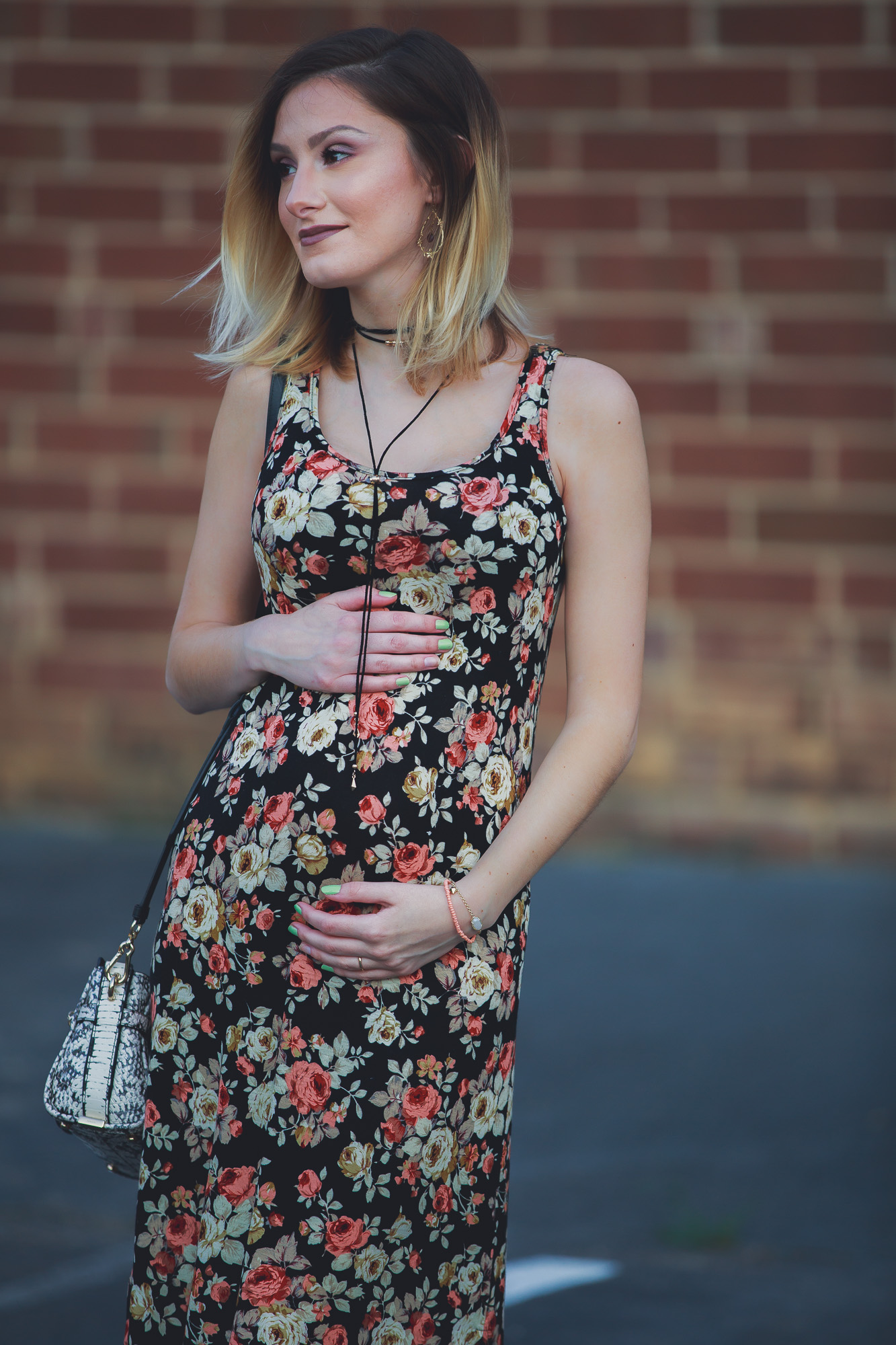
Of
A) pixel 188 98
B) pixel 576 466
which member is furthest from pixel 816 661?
pixel 576 466

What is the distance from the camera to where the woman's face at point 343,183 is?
2.00 m

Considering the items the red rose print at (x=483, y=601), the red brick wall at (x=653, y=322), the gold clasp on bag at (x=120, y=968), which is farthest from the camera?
the red brick wall at (x=653, y=322)

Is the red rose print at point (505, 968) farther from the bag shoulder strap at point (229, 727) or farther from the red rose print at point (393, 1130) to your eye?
the bag shoulder strap at point (229, 727)

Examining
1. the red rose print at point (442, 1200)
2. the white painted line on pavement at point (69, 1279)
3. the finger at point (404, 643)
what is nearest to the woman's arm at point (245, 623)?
the finger at point (404, 643)

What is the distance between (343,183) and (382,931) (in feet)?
3.25

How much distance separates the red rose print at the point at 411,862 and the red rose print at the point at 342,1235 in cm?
43

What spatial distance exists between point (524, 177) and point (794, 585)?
1.66 metres

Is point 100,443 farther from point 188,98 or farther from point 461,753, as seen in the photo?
point 461,753

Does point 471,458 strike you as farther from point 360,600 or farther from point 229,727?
point 229,727

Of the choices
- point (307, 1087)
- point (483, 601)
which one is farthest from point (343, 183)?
point (307, 1087)

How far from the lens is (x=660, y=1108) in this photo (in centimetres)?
360

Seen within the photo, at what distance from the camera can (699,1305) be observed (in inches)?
113

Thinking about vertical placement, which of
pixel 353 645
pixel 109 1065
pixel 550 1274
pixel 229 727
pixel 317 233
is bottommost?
pixel 550 1274

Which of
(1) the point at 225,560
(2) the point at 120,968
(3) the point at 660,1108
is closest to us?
(2) the point at 120,968
